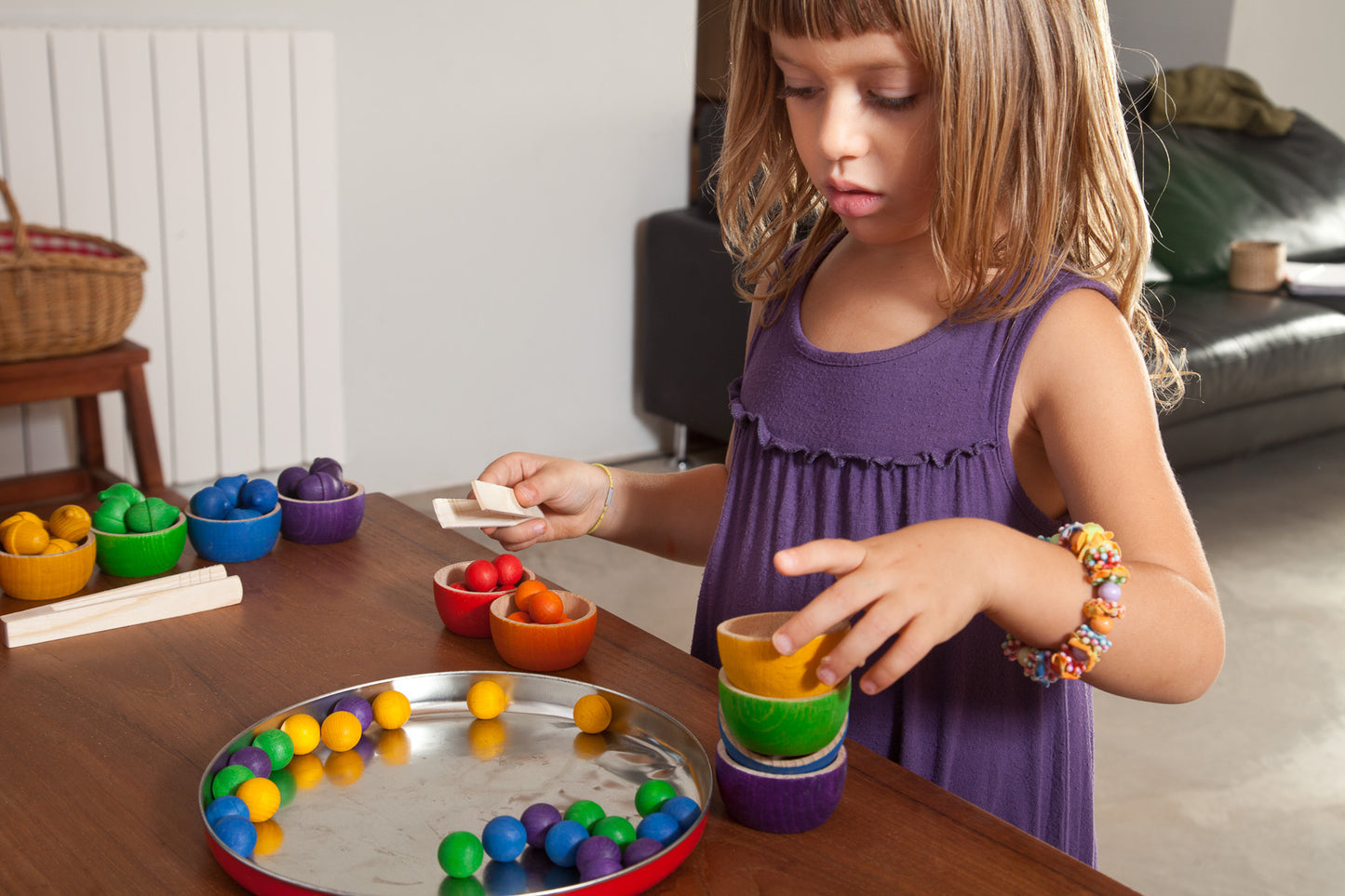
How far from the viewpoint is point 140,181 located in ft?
7.80

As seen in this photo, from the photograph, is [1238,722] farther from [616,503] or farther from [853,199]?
[853,199]

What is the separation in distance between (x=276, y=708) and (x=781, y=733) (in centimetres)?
31

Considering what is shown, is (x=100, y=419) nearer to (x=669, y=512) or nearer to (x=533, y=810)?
(x=669, y=512)

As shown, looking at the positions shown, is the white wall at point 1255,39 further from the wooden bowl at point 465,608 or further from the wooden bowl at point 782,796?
the wooden bowl at point 782,796

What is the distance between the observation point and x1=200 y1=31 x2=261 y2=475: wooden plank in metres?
2.40

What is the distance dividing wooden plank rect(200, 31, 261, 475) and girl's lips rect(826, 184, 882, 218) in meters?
1.90

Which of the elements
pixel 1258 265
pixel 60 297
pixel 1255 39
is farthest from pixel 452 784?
pixel 1255 39

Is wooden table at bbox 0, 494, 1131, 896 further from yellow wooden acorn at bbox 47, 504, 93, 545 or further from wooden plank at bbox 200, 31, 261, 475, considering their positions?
wooden plank at bbox 200, 31, 261, 475

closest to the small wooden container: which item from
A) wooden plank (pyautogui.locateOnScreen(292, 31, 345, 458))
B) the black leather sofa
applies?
the black leather sofa

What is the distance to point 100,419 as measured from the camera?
2441 millimetres

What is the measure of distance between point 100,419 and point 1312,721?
2187 millimetres

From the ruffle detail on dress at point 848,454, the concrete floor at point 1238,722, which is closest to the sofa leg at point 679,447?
the concrete floor at point 1238,722

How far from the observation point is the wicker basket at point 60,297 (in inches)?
77.6

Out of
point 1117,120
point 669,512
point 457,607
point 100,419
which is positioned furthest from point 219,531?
point 100,419
